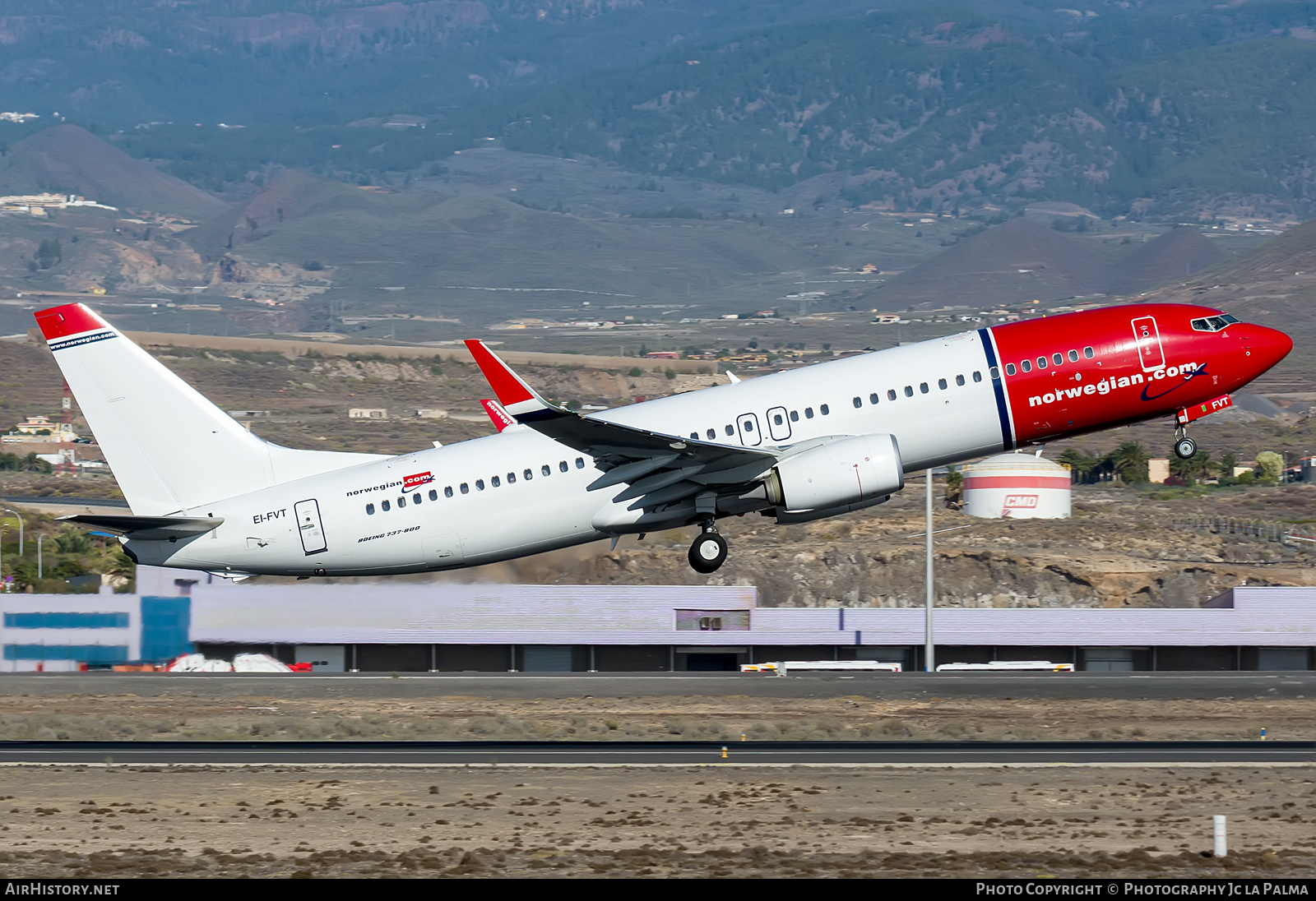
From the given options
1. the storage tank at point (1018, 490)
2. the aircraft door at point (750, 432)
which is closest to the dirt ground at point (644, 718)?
the aircraft door at point (750, 432)

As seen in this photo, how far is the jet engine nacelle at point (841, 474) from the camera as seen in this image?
40.9 meters

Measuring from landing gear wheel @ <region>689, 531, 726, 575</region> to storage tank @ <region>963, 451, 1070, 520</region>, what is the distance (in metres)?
74.6

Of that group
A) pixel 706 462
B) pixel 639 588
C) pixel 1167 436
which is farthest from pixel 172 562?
pixel 1167 436

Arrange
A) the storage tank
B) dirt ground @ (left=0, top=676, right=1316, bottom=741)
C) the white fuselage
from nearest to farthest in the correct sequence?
the white fuselage
dirt ground @ (left=0, top=676, right=1316, bottom=741)
the storage tank

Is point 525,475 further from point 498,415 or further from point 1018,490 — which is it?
point 1018,490

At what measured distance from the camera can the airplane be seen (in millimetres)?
41844

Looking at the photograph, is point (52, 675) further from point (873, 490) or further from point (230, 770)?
point (873, 490)

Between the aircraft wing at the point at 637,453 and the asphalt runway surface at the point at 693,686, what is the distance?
16717 millimetres

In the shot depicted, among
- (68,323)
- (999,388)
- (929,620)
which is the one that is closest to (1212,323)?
(999,388)

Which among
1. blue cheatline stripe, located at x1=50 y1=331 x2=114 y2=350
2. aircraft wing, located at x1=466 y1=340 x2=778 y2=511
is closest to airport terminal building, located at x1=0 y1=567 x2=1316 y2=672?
blue cheatline stripe, located at x1=50 y1=331 x2=114 y2=350

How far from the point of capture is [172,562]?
45062mm

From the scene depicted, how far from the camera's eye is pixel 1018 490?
11600cm

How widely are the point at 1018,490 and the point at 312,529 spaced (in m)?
79.2

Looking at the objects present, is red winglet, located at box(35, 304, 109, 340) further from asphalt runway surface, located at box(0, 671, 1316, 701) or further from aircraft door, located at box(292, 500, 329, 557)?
asphalt runway surface, located at box(0, 671, 1316, 701)
